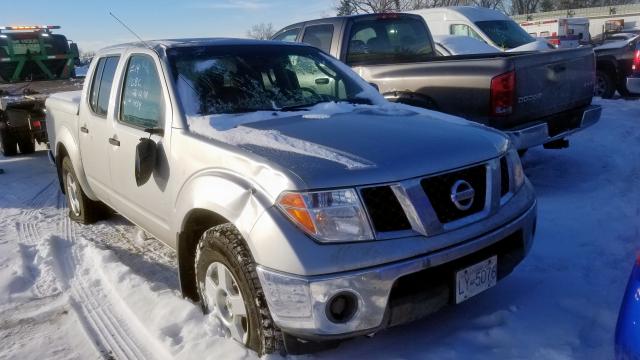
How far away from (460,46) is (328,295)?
8.43 m

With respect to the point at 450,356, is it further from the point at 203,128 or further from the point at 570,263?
the point at 203,128

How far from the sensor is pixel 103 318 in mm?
3463

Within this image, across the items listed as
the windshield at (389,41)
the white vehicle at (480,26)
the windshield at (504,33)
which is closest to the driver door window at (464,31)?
the white vehicle at (480,26)

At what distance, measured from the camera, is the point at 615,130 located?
8109 mm

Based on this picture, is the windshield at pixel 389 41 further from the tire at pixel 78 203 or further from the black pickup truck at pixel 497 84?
the tire at pixel 78 203

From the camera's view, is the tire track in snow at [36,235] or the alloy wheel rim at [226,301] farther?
the tire track in snow at [36,235]

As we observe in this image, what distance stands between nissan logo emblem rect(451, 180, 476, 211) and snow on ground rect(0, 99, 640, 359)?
2.35ft

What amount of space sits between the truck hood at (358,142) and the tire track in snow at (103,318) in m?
1.27

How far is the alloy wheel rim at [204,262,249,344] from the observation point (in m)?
2.72

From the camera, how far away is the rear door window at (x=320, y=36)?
7010 mm

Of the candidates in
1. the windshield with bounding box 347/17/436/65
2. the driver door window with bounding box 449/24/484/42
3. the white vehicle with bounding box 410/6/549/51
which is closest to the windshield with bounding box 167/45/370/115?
the windshield with bounding box 347/17/436/65

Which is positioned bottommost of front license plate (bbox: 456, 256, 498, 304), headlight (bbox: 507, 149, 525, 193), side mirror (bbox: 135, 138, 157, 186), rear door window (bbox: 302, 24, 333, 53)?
front license plate (bbox: 456, 256, 498, 304)

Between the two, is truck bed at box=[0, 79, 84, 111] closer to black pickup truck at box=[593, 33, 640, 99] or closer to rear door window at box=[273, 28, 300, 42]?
rear door window at box=[273, 28, 300, 42]

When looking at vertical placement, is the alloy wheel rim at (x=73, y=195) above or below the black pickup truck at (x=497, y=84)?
below
